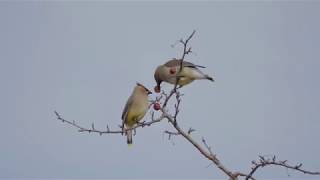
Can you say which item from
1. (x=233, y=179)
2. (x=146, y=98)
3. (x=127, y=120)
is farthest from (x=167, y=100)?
(x=127, y=120)

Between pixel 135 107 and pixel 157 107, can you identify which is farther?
pixel 135 107

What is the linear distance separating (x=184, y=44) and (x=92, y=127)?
19.9 inches

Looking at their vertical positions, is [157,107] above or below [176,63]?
below

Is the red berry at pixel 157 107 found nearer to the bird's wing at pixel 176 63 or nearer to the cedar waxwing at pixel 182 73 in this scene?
the cedar waxwing at pixel 182 73

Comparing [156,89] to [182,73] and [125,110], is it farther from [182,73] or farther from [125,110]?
[125,110]

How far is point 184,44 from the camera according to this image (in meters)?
1.99

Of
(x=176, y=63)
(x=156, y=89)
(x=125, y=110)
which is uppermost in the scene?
(x=176, y=63)

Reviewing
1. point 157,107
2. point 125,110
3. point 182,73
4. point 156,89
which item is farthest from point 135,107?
point 157,107

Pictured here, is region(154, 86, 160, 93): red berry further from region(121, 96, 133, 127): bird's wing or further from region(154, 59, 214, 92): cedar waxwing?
region(121, 96, 133, 127): bird's wing

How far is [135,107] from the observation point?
310 centimetres

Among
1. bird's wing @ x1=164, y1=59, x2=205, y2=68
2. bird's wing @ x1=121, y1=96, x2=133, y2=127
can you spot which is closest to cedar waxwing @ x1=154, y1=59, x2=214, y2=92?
bird's wing @ x1=164, y1=59, x2=205, y2=68

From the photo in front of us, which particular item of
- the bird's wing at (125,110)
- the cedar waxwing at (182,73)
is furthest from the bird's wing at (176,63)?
the bird's wing at (125,110)

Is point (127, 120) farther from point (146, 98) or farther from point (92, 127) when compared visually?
point (92, 127)

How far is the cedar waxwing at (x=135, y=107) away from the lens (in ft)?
9.78
